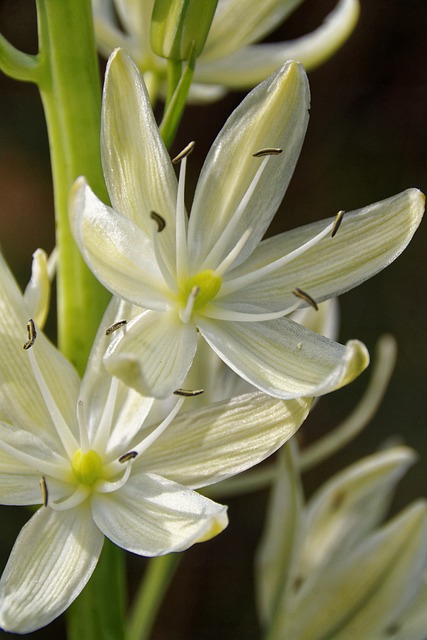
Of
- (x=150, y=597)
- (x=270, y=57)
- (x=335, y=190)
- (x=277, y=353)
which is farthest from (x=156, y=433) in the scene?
(x=335, y=190)

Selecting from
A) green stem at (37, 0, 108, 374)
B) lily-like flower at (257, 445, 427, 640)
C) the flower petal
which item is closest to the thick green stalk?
green stem at (37, 0, 108, 374)

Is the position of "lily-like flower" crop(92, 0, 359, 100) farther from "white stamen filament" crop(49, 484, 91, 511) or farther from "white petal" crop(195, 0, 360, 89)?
"white stamen filament" crop(49, 484, 91, 511)

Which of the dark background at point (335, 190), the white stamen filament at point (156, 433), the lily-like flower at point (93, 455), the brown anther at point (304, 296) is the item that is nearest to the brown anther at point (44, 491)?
the lily-like flower at point (93, 455)

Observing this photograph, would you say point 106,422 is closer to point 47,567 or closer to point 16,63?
point 47,567

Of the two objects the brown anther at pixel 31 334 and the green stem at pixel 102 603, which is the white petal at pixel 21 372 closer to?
the brown anther at pixel 31 334

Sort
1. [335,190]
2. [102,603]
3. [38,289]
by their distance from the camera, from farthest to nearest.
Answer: [335,190], [102,603], [38,289]
